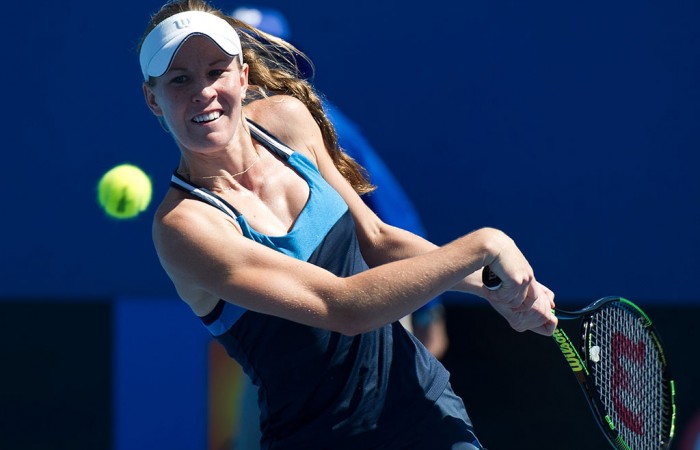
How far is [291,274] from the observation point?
5.88ft

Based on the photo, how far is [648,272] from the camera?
357 centimetres

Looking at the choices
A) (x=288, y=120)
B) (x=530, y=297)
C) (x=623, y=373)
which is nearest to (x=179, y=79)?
(x=288, y=120)

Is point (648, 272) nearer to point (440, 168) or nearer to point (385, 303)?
point (440, 168)

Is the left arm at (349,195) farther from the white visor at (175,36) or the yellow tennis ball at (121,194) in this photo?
the yellow tennis ball at (121,194)

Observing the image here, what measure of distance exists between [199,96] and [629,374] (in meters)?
1.16

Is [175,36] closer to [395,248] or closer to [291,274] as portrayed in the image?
[291,274]

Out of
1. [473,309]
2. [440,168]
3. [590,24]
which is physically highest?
[590,24]

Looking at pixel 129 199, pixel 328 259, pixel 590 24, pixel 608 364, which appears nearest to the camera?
pixel 328 259

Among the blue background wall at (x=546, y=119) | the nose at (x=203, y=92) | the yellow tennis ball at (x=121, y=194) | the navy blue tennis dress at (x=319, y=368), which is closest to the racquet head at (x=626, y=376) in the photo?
the navy blue tennis dress at (x=319, y=368)

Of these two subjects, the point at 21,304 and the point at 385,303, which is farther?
the point at 21,304

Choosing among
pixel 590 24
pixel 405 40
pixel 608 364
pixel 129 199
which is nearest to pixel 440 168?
pixel 405 40

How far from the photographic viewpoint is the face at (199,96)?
1.91m

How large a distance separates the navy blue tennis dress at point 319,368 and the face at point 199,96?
9 cm

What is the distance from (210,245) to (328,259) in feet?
0.84
